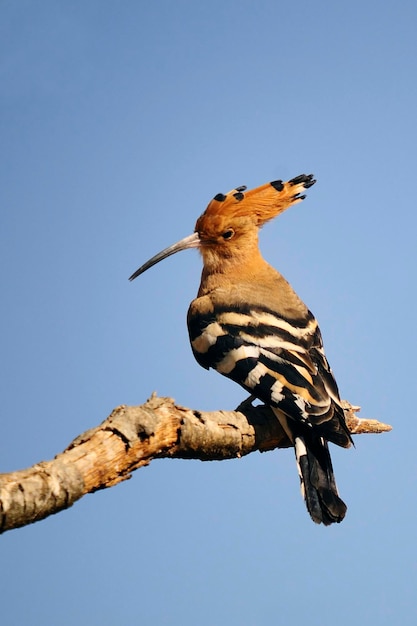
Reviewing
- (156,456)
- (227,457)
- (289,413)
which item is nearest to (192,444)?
(156,456)

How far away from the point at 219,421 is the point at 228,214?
142 centimetres

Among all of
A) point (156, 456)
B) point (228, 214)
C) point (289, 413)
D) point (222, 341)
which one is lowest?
point (156, 456)

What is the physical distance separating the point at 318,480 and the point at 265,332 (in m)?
0.64

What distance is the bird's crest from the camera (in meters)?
3.70

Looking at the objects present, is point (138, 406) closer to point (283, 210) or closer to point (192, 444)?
point (192, 444)

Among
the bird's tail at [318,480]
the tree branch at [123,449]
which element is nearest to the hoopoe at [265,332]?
the bird's tail at [318,480]

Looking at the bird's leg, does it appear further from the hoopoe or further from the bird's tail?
the bird's tail

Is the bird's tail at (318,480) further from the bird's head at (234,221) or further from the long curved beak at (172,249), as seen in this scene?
the long curved beak at (172,249)

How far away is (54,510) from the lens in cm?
188

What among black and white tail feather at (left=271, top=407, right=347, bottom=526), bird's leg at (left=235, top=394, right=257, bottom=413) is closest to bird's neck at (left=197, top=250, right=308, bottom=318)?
bird's leg at (left=235, top=394, right=257, bottom=413)

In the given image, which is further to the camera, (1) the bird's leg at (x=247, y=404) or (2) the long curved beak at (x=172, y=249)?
(2) the long curved beak at (x=172, y=249)

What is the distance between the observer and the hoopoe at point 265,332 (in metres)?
2.83

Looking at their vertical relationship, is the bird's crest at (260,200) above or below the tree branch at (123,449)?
above

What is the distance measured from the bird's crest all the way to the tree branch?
122 centimetres
